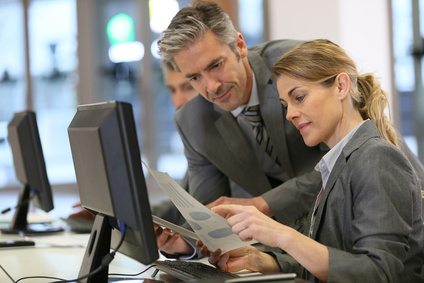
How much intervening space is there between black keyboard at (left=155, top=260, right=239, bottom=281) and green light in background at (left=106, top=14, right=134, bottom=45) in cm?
644

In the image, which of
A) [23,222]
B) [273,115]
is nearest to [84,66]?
[23,222]

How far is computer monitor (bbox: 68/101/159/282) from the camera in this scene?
1128 mm

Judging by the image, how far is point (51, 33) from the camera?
26.1ft

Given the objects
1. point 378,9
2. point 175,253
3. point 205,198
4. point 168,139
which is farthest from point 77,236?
point 168,139

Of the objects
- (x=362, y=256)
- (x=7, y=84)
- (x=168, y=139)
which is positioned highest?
(x=362, y=256)

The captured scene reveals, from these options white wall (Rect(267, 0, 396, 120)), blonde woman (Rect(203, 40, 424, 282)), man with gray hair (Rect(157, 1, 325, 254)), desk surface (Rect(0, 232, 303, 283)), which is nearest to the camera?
blonde woman (Rect(203, 40, 424, 282))

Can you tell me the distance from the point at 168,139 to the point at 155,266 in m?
6.24

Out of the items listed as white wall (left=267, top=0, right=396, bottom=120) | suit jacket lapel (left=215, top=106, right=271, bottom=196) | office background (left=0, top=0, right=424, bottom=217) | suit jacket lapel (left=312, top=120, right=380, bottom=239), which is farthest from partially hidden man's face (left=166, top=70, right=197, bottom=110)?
office background (left=0, top=0, right=424, bottom=217)

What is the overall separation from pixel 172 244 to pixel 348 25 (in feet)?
11.7

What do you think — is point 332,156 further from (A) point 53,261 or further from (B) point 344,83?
(A) point 53,261

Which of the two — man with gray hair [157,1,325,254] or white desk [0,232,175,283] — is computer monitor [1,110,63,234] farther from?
man with gray hair [157,1,325,254]

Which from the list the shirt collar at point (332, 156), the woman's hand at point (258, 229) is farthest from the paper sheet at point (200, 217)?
the shirt collar at point (332, 156)

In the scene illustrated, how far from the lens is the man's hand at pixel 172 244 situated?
1832 mm

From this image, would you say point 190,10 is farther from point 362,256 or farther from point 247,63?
point 362,256
